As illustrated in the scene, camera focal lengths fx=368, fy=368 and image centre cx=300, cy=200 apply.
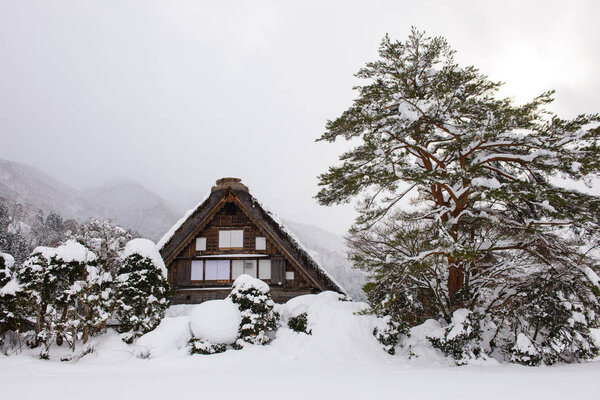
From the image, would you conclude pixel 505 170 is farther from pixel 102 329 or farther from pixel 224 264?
pixel 102 329

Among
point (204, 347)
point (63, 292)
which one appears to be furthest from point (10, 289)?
point (204, 347)

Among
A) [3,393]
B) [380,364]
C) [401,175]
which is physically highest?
[401,175]

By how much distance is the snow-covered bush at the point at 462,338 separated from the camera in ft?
36.7

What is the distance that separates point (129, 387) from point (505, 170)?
1269cm

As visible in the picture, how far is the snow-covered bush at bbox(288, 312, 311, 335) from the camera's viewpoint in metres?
13.1

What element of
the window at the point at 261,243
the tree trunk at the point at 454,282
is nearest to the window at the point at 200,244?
the window at the point at 261,243

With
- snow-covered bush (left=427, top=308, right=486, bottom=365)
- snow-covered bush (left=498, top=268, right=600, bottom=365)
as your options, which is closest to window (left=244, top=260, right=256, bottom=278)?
snow-covered bush (left=427, top=308, right=486, bottom=365)

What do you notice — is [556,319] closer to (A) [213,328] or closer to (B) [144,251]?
(A) [213,328]

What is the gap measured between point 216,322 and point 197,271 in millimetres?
6177

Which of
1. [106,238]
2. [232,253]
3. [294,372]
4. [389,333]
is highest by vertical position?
[106,238]

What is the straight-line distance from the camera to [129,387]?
7230 millimetres

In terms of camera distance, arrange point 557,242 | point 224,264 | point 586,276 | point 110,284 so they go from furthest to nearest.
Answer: point 224,264, point 110,284, point 557,242, point 586,276

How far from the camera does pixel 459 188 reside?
12.5 m

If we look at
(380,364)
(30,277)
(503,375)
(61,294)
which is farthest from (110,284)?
(503,375)
